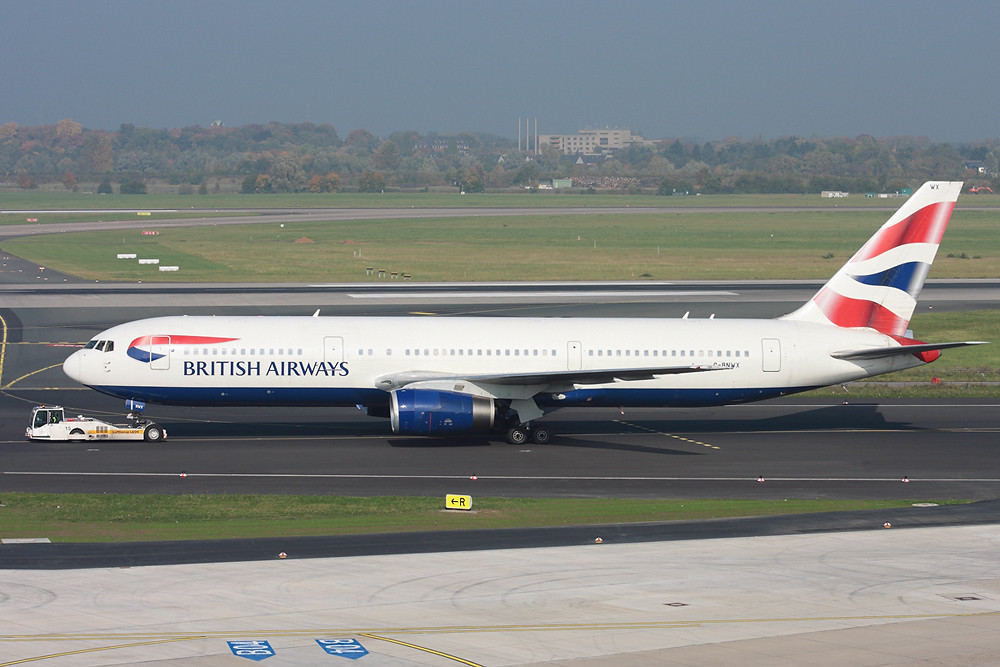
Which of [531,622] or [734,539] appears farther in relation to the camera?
[734,539]

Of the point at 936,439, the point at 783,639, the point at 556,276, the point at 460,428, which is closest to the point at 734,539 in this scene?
the point at 783,639

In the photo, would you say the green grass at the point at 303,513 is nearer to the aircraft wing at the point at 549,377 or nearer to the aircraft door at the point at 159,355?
the aircraft wing at the point at 549,377

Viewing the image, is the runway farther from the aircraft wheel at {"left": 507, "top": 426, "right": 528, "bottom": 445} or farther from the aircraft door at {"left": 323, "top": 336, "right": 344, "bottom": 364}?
the aircraft door at {"left": 323, "top": 336, "right": 344, "bottom": 364}

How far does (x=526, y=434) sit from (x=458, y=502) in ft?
36.9

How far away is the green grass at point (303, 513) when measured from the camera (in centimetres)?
3106

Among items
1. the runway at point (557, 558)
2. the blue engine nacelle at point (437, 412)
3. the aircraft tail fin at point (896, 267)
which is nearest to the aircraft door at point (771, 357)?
the runway at point (557, 558)

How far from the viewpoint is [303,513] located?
33.2 metres

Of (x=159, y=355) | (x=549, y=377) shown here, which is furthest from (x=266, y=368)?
(x=549, y=377)

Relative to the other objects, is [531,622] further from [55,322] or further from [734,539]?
[55,322]

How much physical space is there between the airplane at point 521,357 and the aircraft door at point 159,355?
38 millimetres

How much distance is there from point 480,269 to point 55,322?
46.6 metres

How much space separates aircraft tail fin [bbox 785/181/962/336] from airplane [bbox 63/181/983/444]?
5 cm

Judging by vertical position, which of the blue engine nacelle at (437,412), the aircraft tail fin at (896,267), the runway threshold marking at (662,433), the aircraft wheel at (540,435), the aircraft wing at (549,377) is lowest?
→ the runway threshold marking at (662,433)

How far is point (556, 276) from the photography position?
106 meters
